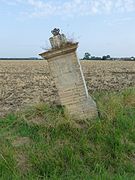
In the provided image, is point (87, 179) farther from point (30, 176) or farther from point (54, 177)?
point (30, 176)

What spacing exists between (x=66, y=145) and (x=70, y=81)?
1539 mm

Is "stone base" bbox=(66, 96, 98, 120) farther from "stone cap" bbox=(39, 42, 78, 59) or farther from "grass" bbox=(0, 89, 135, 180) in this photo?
"stone cap" bbox=(39, 42, 78, 59)

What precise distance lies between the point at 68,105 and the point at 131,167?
1.96 metres

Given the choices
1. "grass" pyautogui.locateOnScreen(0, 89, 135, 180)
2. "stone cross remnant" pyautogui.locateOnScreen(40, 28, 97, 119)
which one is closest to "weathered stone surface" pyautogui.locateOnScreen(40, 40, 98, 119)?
"stone cross remnant" pyautogui.locateOnScreen(40, 28, 97, 119)

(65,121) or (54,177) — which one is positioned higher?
(65,121)

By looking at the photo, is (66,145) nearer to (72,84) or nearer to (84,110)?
(84,110)

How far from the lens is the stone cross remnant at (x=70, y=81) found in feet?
22.5

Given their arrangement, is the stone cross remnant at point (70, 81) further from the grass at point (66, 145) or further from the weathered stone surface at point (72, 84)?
the grass at point (66, 145)

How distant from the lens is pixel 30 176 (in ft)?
16.8

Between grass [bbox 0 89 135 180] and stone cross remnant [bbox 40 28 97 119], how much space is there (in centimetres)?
21

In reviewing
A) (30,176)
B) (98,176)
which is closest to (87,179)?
(98,176)

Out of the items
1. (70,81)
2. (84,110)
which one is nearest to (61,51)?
(70,81)

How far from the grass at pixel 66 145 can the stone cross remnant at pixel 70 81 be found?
21 centimetres

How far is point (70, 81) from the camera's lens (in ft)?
22.8
